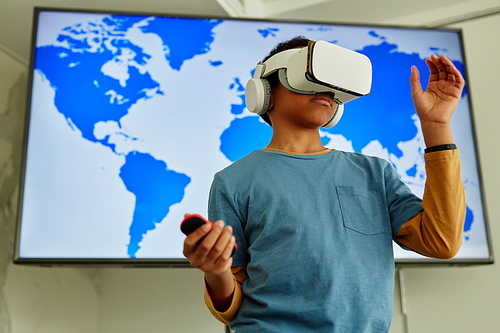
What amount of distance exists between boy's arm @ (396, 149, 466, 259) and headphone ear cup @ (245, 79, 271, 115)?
342 mm

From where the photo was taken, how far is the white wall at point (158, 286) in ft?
5.78

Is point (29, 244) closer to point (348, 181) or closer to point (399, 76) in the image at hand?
point (348, 181)

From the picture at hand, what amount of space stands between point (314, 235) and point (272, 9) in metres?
1.77

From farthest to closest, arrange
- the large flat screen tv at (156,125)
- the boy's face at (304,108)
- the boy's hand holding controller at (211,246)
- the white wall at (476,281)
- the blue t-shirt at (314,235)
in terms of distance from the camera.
A: 1. the white wall at (476,281)
2. the large flat screen tv at (156,125)
3. the boy's face at (304,108)
4. the blue t-shirt at (314,235)
5. the boy's hand holding controller at (211,246)

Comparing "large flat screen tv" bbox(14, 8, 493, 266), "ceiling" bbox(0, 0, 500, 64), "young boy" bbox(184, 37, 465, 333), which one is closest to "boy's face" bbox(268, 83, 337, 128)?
"young boy" bbox(184, 37, 465, 333)

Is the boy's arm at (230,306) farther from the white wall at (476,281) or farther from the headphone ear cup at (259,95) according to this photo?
the white wall at (476,281)

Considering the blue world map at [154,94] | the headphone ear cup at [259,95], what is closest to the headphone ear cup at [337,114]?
the headphone ear cup at [259,95]

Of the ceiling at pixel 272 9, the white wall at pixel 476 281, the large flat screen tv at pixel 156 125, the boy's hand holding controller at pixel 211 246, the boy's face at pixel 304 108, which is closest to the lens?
the boy's hand holding controller at pixel 211 246

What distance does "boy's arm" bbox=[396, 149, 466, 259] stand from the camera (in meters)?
0.67

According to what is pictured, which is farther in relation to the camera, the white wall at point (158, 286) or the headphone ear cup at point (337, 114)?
the white wall at point (158, 286)

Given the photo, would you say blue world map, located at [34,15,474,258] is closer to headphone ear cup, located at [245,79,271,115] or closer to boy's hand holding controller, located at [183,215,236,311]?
headphone ear cup, located at [245,79,271,115]

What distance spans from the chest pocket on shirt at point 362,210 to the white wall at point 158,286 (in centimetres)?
123

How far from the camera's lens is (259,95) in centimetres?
87

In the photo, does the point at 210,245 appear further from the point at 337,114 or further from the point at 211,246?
the point at 337,114
